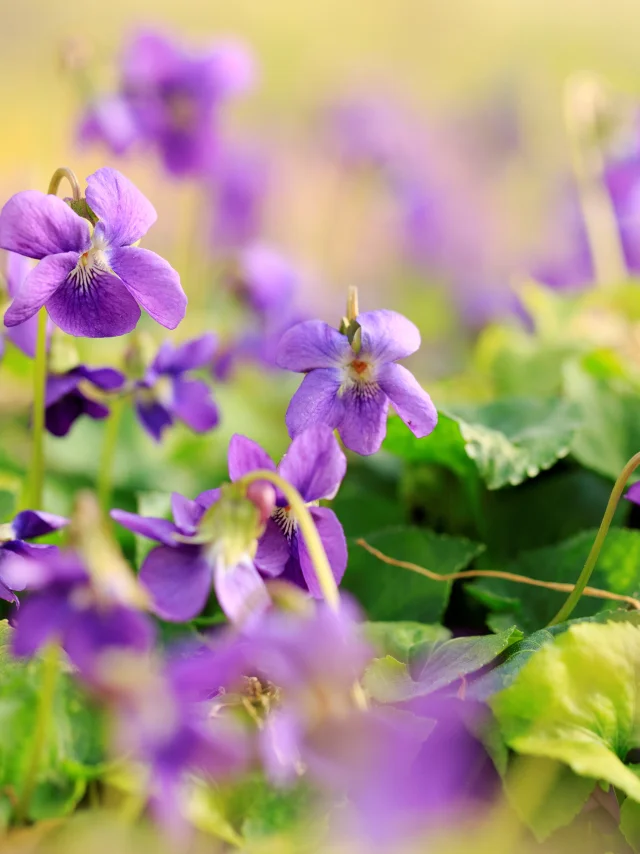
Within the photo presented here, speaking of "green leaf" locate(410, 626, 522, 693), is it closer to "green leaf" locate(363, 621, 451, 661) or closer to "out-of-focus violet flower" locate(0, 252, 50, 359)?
"green leaf" locate(363, 621, 451, 661)

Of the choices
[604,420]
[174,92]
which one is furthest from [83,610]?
[174,92]

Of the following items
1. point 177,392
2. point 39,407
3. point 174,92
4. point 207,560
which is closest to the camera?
point 207,560

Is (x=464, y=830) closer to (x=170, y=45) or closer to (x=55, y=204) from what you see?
(x=55, y=204)

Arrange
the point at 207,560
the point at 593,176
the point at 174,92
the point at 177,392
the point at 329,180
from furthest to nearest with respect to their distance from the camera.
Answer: the point at 329,180
the point at 593,176
the point at 174,92
the point at 177,392
the point at 207,560

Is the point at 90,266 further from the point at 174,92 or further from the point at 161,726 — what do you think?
the point at 174,92

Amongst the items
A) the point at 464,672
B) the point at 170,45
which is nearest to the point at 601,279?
the point at 170,45
